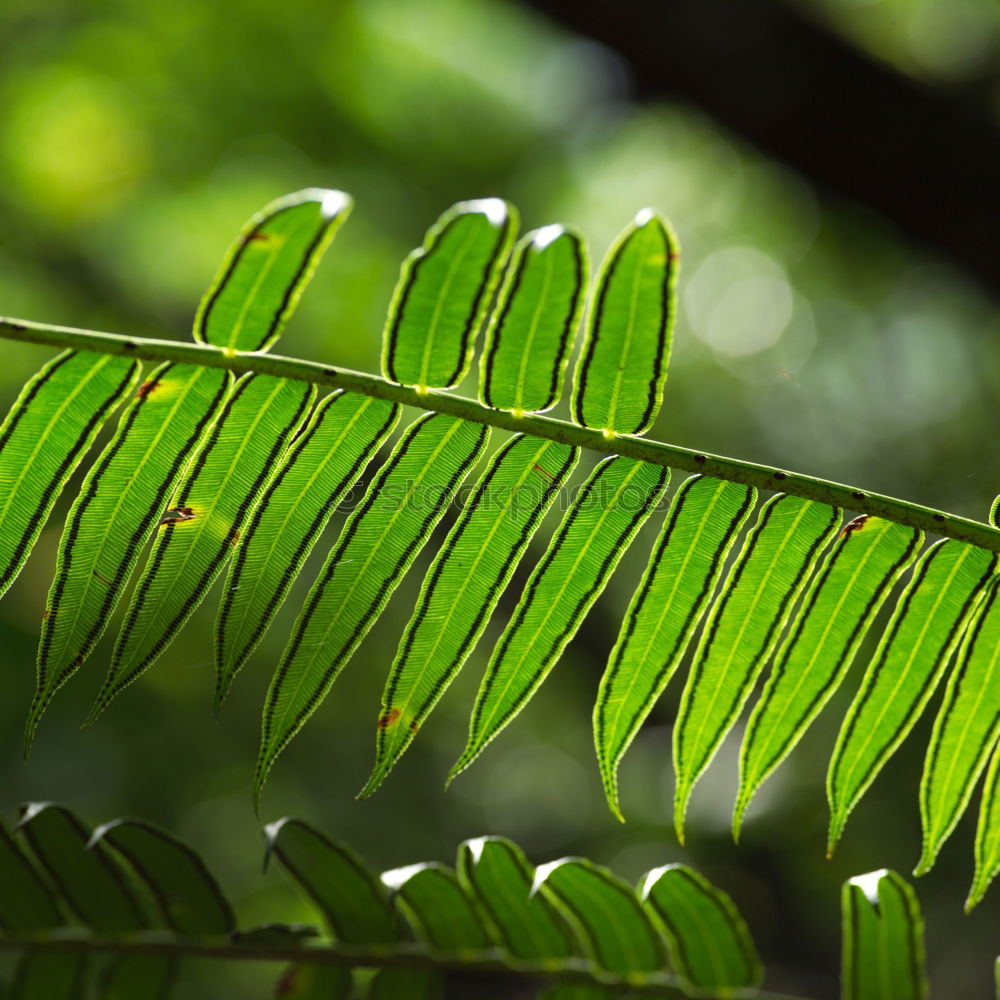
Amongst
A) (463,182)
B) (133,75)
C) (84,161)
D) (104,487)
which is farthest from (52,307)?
(104,487)

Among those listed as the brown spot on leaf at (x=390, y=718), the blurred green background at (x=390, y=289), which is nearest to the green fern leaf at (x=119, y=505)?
the brown spot on leaf at (x=390, y=718)

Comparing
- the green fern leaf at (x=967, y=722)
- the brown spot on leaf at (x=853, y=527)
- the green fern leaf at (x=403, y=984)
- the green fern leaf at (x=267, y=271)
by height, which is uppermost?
the green fern leaf at (x=267, y=271)

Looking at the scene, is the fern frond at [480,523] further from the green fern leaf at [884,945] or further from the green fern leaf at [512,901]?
the green fern leaf at [512,901]

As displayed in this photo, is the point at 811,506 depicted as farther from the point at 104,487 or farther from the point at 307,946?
the point at 307,946

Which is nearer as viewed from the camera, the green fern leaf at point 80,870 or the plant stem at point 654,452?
the plant stem at point 654,452

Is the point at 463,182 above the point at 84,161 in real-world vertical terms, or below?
above

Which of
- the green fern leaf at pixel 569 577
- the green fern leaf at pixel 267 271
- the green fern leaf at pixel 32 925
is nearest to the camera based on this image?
the green fern leaf at pixel 267 271
